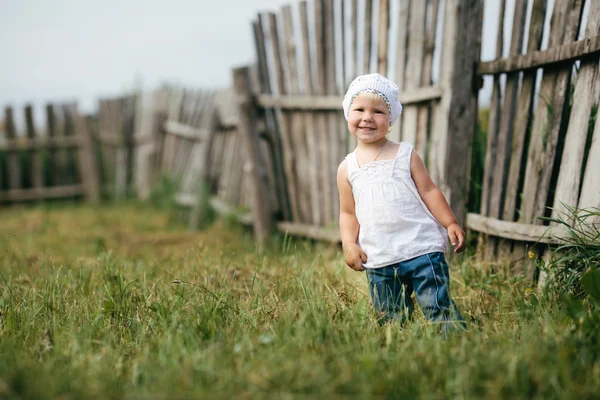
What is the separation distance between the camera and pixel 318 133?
518 centimetres

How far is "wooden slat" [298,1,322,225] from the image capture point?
5035 millimetres

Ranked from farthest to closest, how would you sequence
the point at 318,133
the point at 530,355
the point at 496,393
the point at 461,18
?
the point at 318,133 → the point at 461,18 → the point at 530,355 → the point at 496,393

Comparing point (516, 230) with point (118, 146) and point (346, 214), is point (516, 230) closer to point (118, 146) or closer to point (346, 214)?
point (346, 214)

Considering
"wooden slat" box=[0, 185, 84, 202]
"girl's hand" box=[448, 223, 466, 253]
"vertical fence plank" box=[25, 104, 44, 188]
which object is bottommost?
"wooden slat" box=[0, 185, 84, 202]

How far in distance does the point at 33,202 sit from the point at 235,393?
974cm

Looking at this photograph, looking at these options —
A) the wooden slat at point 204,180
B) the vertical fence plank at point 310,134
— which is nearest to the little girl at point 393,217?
the vertical fence plank at point 310,134

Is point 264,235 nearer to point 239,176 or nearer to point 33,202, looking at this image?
point 239,176

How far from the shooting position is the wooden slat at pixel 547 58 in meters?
2.95

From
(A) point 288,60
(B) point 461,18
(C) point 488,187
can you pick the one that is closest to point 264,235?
(A) point 288,60

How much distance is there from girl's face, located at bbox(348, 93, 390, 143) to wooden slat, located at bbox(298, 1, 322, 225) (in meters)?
2.52

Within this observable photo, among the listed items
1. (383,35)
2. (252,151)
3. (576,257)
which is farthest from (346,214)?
(252,151)

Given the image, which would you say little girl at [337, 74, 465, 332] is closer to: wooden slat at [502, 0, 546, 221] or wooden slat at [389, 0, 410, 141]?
wooden slat at [502, 0, 546, 221]

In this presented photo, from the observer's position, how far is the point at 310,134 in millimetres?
5207

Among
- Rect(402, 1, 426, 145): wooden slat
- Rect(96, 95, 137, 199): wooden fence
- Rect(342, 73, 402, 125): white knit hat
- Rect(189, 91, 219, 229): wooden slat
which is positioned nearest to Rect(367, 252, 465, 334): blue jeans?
Rect(342, 73, 402, 125): white knit hat
